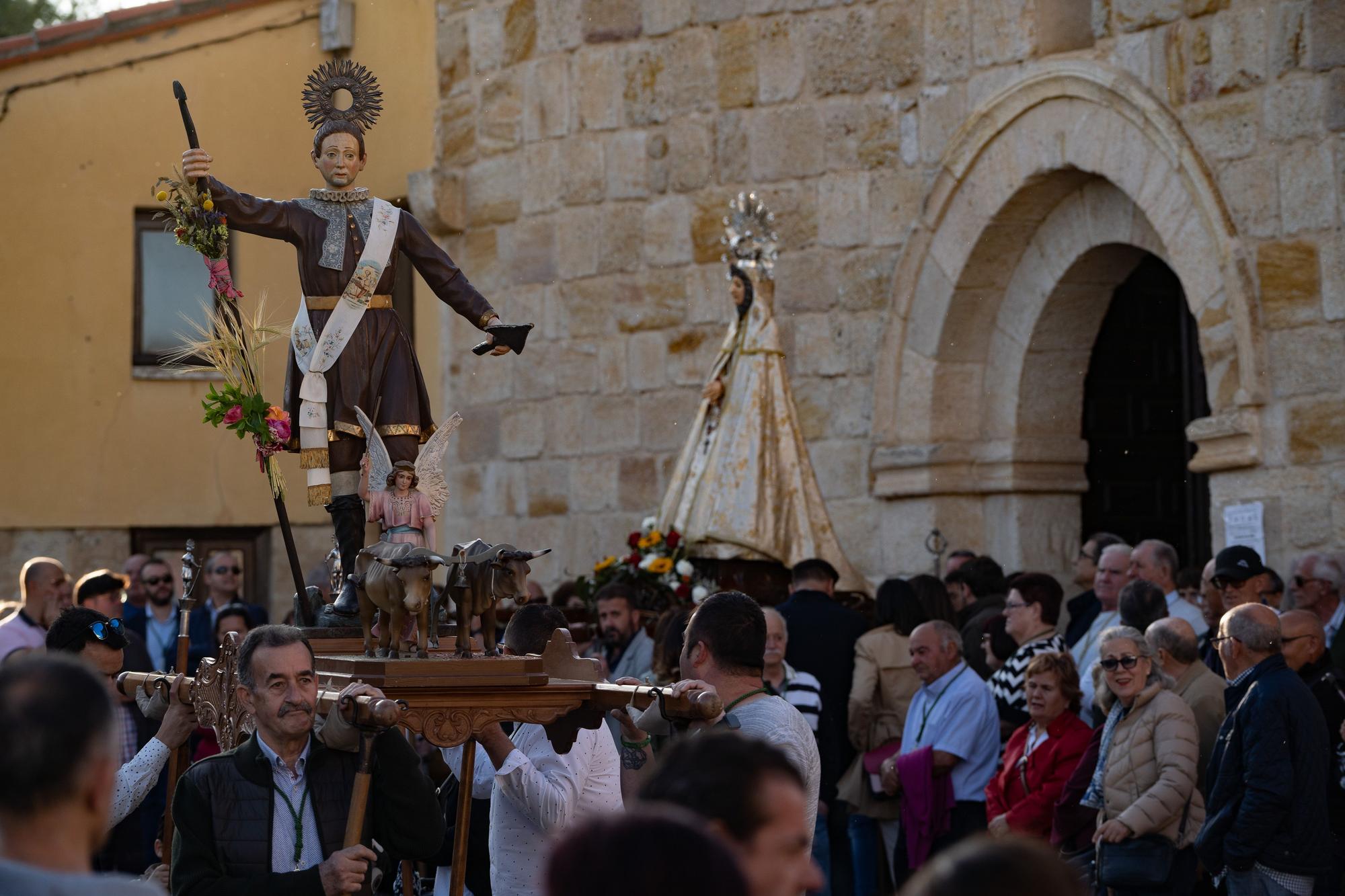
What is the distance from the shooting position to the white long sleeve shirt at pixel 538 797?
16.2ft

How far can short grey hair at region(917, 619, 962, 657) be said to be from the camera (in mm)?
7895

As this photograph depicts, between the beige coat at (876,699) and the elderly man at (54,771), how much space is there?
609 centimetres

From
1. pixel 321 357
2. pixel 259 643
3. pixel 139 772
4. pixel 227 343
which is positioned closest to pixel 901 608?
pixel 321 357

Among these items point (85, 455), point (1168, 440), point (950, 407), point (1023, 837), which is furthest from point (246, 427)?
point (85, 455)

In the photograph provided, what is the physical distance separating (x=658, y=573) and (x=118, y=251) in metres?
6.99

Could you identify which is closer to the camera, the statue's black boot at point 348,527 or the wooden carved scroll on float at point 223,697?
the wooden carved scroll on float at point 223,697

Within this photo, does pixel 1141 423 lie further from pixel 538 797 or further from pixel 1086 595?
pixel 538 797

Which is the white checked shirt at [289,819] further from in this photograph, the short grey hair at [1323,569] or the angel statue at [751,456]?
the angel statue at [751,456]

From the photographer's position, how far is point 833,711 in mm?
8602

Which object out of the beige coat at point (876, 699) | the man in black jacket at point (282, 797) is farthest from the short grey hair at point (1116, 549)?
the man in black jacket at point (282, 797)

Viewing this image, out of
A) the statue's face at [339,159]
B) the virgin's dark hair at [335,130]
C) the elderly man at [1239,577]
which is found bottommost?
the elderly man at [1239,577]

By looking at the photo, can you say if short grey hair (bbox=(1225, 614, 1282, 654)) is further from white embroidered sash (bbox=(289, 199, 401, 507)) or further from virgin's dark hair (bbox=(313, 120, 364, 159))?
virgin's dark hair (bbox=(313, 120, 364, 159))

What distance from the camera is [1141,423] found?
11445 mm

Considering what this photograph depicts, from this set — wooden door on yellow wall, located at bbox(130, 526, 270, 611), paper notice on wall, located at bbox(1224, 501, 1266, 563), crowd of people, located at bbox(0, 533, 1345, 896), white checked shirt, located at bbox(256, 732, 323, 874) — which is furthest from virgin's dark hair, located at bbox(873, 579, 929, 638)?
wooden door on yellow wall, located at bbox(130, 526, 270, 611)
